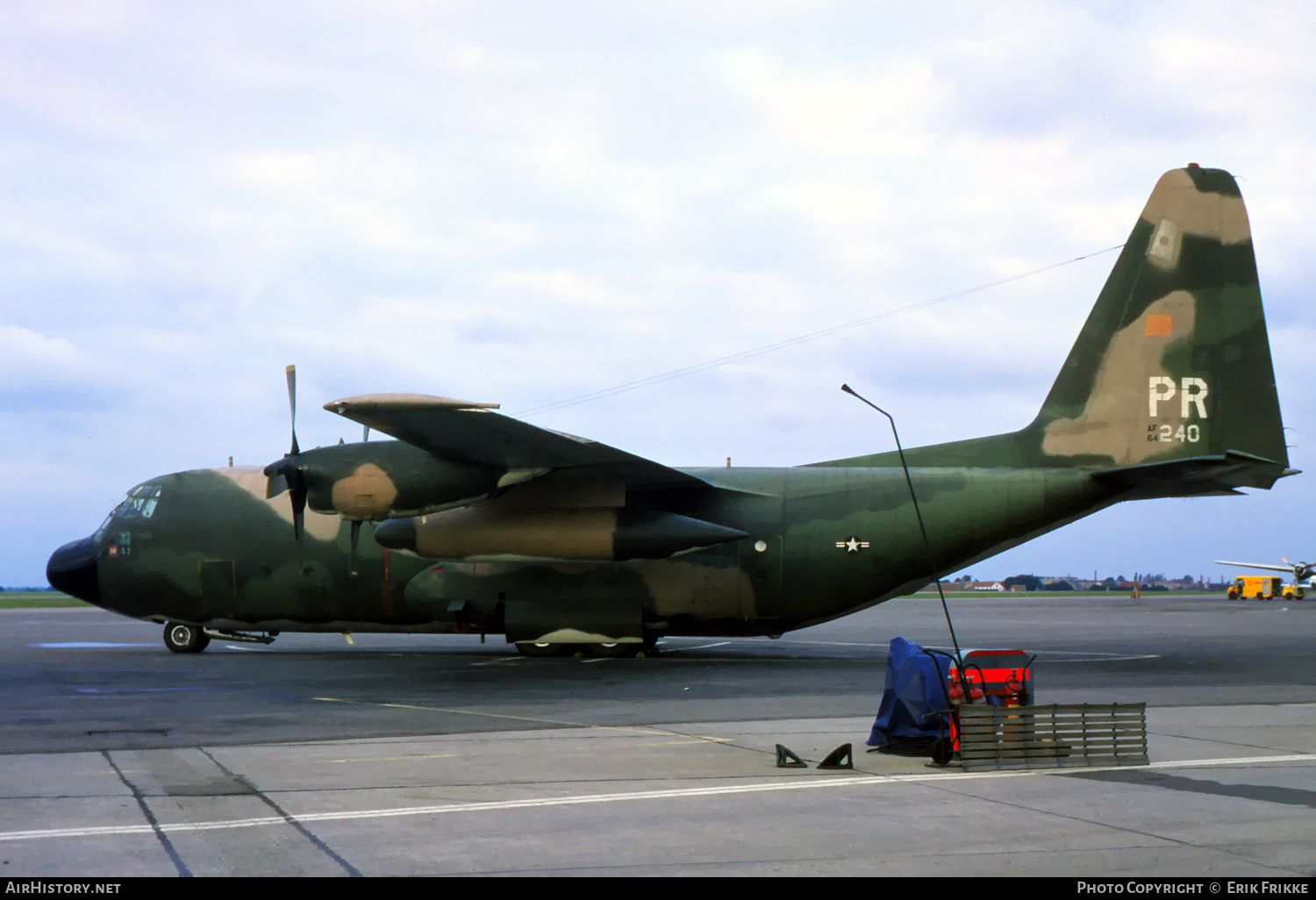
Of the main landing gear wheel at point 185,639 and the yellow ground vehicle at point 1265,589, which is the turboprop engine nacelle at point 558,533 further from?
the yellow ground vehicle at point 1265,589

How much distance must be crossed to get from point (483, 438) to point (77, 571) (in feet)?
38.6

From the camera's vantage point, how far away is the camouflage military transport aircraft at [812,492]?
1958cm

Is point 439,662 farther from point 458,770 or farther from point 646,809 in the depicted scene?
point 646,809

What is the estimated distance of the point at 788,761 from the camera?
9.55 meters

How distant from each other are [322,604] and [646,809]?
16.7 meters

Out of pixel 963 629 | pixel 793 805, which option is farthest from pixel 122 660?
pixel 963 629

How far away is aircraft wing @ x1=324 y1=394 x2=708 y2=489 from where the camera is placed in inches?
660

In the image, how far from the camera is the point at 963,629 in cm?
3331

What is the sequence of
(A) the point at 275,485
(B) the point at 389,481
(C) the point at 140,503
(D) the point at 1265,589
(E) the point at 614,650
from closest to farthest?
(B) the point at 389,481 < (A) the point at 275,485 < (E) the point at 614,650 < (C) the point at 140,503 < (D) the point at 1265,589

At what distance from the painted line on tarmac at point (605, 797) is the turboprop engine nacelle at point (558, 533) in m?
11.3

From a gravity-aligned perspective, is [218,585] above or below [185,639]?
above

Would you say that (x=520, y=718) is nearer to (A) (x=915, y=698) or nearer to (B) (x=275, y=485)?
(A) (x=915, y=698)

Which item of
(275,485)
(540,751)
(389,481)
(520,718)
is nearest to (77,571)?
(275,485)

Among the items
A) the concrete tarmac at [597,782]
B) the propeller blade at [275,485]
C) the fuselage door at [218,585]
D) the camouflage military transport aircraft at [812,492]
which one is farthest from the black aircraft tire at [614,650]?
the fuselage door at [218,585]
